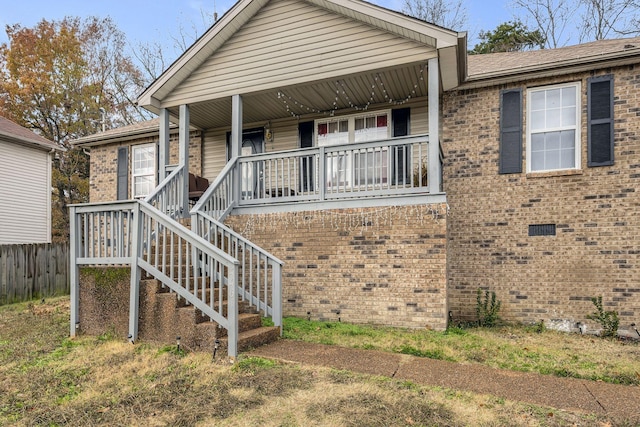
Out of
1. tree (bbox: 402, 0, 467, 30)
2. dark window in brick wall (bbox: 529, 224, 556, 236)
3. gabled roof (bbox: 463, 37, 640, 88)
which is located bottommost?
dark window in brick wall (bbox: 529, 224, 556, 236)

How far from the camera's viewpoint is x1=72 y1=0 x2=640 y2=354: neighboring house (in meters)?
6.51

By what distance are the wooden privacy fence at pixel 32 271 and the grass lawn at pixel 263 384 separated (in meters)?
5.44

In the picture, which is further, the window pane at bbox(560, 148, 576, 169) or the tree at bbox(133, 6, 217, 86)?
the tree at bbox(133, 6, 217, 86)

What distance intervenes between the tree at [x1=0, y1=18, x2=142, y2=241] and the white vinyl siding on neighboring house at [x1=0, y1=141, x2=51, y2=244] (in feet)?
21.1

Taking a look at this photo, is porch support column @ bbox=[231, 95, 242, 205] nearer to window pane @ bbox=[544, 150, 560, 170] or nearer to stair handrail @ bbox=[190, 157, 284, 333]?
stair handrail @ bbox=[190, 157, 284, 333]

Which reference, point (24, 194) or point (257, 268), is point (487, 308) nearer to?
point (257, 268)

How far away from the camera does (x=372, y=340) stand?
5598mm

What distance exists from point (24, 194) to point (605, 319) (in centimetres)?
1759

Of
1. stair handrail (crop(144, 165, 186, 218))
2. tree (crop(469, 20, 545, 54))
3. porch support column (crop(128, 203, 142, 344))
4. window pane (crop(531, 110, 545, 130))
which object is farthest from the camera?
tree (crop(469, 20, 545, 54))


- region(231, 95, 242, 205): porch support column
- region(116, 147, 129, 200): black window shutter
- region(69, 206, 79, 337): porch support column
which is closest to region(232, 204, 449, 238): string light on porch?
region(231, 95, 242, 205): porch support column

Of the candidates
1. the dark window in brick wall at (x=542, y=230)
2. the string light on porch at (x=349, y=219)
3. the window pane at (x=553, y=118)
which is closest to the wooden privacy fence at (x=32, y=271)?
the string light on porch at (x=349, y=219)

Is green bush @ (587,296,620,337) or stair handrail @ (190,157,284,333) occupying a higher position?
stair handrail @ (190,157,284,333)

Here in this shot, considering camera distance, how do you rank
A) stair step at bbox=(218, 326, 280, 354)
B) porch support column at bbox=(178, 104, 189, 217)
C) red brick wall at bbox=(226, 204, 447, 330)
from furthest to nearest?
porch support column at bbox=(178, 104, 189, 217)
red brick wall at bbox=(226, 204, 447, 330)
stair step at bbox=(218, 326, 280, 354)

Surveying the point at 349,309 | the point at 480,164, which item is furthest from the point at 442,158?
the point at 349,309
